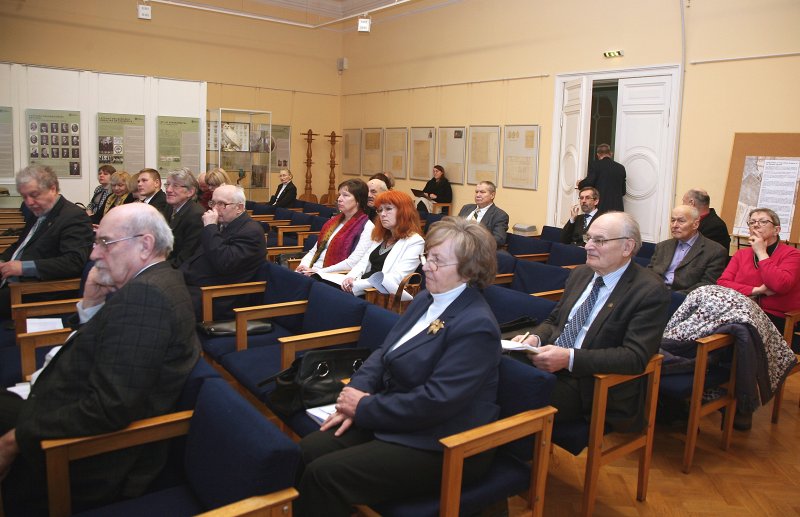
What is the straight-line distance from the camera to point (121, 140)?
1050cm

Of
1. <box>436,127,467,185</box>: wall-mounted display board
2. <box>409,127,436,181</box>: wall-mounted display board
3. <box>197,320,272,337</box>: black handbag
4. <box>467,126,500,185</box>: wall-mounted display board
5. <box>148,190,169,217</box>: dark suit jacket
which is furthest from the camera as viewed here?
<box>409,127,436,181</box>: wall-mounted display board

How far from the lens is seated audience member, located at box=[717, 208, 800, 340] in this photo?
4.06 m

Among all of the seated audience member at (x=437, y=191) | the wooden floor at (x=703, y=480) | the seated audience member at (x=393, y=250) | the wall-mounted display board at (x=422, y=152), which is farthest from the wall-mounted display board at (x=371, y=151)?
the wooden floor at (x=703, y=480)

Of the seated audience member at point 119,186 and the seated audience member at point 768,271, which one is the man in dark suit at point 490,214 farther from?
the seated audience member at point 119,186

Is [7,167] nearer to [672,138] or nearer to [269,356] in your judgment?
[269,356]

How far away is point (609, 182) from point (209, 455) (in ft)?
22.9

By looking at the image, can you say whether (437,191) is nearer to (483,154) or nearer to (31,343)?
(483,154)

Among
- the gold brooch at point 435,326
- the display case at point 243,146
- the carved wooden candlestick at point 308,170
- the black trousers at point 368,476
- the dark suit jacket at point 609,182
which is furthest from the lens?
the carved wooden candlestick at point 308,170

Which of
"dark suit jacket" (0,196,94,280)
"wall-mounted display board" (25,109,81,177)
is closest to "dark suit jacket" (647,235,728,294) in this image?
"dark suit jacket" (0,196,94,280)

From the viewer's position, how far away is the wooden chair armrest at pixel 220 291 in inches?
159

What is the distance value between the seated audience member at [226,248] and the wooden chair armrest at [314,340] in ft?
4.01

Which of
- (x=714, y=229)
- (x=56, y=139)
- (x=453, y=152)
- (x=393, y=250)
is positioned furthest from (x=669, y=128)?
(x=56, y=139)

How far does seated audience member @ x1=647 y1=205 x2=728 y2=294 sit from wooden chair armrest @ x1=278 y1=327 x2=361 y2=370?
8.63ft

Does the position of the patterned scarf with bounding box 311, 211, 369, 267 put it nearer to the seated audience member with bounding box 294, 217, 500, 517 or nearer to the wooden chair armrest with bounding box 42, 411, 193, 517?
the seated audience member with bounding box 294, 217, 500, 517
